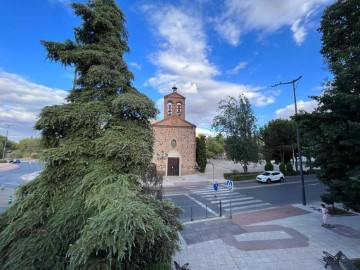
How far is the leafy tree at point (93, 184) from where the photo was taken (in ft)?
10.1

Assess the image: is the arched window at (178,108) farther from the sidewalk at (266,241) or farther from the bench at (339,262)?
the bench at (339,262)

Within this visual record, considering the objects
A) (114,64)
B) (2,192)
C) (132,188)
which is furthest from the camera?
(2,192)

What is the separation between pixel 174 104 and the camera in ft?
113

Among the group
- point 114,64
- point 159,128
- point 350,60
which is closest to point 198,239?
point 114,64

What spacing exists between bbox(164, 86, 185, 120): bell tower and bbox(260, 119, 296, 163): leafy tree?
1482cm

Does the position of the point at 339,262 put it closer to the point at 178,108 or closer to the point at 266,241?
the point at 266,241

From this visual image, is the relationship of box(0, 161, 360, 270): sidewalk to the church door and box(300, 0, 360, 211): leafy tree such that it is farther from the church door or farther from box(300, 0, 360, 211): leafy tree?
the church door

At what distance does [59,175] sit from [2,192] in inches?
943

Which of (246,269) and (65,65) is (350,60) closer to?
(246,269)

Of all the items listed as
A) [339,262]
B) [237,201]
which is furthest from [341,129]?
[237,201]

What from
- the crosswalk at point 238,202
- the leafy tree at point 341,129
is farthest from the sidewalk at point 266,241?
the leafy tree at point 341,129

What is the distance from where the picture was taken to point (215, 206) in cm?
1584

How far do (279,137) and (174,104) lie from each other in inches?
705

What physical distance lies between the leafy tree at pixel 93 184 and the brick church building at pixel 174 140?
28404mm
